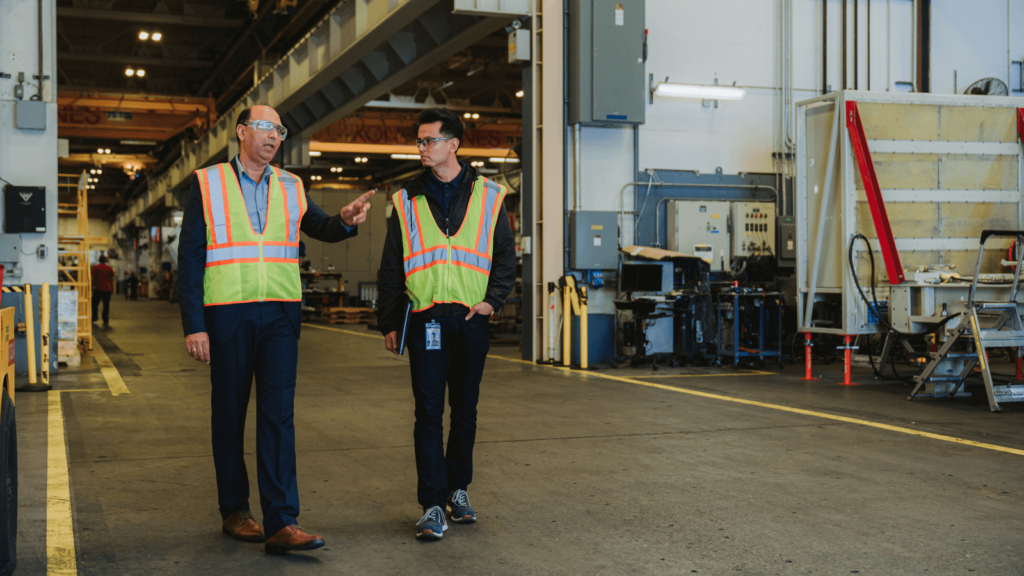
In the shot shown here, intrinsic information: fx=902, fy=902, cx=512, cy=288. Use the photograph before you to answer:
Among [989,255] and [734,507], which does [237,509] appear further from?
[989,255]

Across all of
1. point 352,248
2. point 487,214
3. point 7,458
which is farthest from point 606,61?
point 352,248

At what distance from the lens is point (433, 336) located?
3.95 metres

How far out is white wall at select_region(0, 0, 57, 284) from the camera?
10492mm

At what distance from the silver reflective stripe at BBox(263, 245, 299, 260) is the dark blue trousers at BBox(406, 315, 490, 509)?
60 cm

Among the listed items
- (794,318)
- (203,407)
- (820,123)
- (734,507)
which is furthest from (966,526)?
(794,318)

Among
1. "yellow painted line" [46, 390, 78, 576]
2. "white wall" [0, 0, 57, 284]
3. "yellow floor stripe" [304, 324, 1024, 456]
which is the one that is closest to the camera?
"yellow painted line" [46, 390, 78, 576]

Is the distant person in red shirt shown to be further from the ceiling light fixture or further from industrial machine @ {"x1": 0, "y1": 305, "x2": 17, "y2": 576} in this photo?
industrial machine @ {"x1": 0, "y1": 305, "x2": 17, "y2": 576}

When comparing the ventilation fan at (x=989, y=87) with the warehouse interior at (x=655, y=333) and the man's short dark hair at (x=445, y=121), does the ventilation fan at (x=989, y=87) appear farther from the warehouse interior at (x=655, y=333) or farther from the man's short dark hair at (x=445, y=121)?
the man's short dark hair at (x=445, y=121)

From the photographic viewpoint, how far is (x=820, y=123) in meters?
10.5

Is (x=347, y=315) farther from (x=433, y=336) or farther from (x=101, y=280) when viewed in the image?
(x=433, y=336)

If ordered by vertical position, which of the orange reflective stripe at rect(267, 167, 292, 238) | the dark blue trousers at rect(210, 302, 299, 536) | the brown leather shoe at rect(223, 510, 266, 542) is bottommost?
the brown leather shoe at rect(223, 510, 266, 542)

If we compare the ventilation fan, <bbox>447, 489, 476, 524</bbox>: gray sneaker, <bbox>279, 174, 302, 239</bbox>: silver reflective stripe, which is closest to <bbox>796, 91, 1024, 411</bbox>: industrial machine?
the ventilation fan

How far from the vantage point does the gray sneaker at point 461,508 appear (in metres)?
4.13

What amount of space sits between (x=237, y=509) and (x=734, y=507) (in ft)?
7.71
